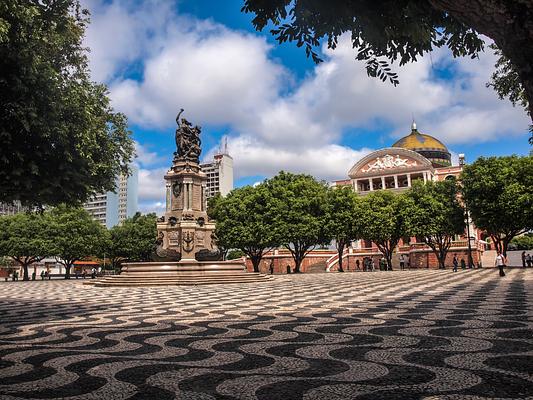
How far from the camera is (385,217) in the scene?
45562 mm

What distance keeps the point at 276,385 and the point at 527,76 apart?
10.1 ft

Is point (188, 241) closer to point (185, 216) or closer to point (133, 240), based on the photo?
point (185, 216)

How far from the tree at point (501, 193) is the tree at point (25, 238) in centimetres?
4294

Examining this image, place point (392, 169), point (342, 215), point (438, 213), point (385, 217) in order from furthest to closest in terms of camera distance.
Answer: point (392, 169) → point (385, 217) → point (438, 213) → point (342, 215)

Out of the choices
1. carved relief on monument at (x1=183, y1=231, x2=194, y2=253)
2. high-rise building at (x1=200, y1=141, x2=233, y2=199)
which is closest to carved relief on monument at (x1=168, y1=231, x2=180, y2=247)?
carved relief on monument at (x1=183, y1=231, x2=194, y2=253)

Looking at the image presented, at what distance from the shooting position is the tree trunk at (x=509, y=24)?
2588 millimetres

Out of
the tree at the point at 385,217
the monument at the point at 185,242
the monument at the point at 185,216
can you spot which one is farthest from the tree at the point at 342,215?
the monument at the point at 185,216

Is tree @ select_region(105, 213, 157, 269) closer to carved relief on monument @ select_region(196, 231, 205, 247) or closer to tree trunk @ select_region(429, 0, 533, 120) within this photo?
carved relief on monument @ select_region(196, 231, 205, 247)

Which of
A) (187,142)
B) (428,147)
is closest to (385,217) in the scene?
(187,142)

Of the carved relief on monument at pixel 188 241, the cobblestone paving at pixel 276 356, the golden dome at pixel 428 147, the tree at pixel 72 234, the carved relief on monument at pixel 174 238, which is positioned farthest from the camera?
the golden dome at pixel 428 147

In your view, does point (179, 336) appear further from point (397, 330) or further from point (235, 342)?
point (397, 330)

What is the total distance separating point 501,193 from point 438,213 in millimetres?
6916

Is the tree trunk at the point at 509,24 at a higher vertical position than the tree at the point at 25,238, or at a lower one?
lower

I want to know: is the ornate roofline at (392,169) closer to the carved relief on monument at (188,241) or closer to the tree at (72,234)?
the tree at (72,234)
